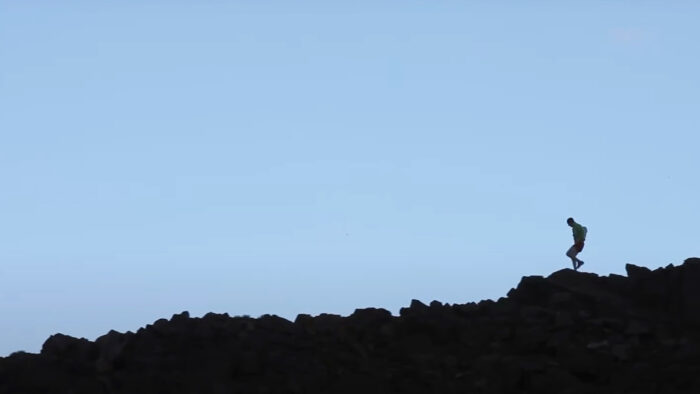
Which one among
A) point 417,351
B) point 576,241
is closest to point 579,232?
point 576,241

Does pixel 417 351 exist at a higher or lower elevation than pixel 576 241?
lower

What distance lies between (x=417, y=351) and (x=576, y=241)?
809 centimetres

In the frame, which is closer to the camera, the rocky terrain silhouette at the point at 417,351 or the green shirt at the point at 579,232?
the rocky terrain silhouette at the point at 417,351

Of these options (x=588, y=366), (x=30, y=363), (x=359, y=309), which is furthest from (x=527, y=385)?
(x=30, y=363)

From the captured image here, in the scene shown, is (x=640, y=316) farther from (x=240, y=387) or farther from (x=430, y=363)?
(x=240, y=387)

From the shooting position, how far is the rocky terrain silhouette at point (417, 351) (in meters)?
18.4

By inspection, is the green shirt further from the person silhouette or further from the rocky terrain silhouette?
the rocky terrain silhouette

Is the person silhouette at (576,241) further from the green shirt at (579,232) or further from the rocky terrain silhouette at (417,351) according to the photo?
the rocky terrain silhouette at (417,351)

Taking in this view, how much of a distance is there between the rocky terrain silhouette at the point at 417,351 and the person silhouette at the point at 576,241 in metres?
5.08

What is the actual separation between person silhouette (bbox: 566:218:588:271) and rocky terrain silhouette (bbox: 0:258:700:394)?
508 centimetres

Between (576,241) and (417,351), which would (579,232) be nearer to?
(576,241)

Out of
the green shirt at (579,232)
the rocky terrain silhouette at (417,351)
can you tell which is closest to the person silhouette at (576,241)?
the green shirt at (579,232)

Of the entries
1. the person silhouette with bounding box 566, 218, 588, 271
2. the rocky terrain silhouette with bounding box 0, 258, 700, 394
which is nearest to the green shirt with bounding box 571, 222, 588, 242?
the person silhouette with bounding box 566, 218, 588, 271

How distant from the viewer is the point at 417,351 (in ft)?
63.8
